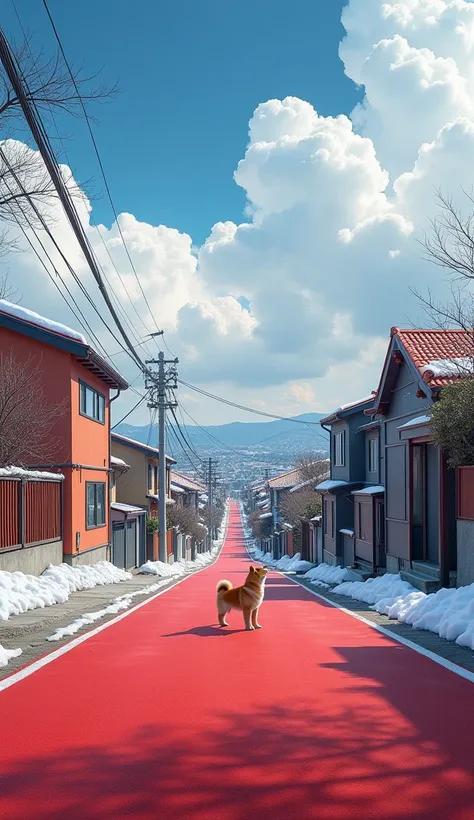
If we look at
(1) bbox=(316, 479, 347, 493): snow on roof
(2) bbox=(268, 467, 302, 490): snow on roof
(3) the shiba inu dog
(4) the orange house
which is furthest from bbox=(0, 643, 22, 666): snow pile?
(2) bbox=(268, 467, 302, 490): snow on roof

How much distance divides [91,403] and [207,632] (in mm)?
15391

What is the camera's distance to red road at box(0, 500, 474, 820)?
4.39 meters

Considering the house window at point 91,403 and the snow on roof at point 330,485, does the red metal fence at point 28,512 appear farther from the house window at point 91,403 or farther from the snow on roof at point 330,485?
the snow on roof at point 330,485

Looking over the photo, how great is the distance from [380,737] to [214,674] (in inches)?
105

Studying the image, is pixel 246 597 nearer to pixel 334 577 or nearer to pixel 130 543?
pixel 334 577

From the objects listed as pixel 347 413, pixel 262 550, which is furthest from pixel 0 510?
pixel 262 550

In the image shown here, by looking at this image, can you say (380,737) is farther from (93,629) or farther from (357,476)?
(357,476)

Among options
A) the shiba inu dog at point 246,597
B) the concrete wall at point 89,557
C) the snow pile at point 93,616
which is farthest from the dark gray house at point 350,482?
the shiba inu dog at point 246,597

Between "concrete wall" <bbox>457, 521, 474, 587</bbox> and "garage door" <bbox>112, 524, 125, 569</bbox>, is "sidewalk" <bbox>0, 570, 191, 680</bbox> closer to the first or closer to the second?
"concrete wall" <bbox>457, 521, 474, 587</bbox>

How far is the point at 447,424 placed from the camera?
48.6 ft

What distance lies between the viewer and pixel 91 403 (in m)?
25.7

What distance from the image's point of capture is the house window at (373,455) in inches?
1248

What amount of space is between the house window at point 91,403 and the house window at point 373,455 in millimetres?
11168

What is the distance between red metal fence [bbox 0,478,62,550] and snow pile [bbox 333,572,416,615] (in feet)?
23.9
